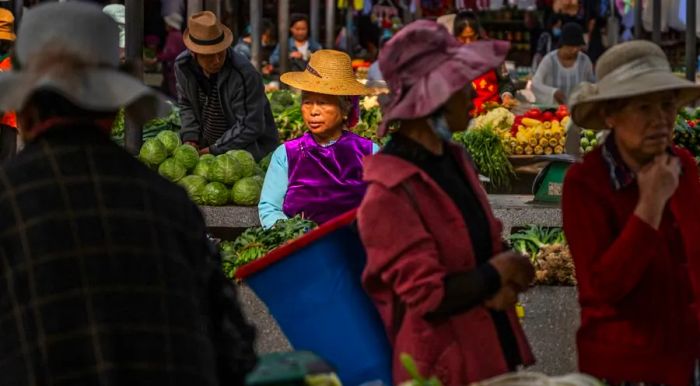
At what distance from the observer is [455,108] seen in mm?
4562

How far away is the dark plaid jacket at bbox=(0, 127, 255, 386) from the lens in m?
3.77

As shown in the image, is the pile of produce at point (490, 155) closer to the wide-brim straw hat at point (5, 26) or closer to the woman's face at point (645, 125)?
the wide-brim straw hat at point (5, 26)

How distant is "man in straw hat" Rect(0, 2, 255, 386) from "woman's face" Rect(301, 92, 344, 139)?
10.9 ft

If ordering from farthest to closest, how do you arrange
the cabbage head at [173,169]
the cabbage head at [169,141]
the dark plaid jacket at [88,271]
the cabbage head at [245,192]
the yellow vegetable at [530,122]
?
the yellow vegetable at [530,122]
the cabbage head at [169,141]
the cabbage head at [173,169]
the cabbage head at [245,192]
the dark plaid jacket at [88,271]

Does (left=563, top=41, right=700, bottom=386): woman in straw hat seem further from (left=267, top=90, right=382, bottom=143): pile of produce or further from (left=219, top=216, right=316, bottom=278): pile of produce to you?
(left=267, top=90, right=382, bottom=143): pile of produce

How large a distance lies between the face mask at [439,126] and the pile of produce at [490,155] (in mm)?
6718

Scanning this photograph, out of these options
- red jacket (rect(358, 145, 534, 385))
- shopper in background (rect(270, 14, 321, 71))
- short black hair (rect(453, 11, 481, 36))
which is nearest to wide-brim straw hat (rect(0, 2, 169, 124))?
red jacket (rect(358, 145, 534, 385))

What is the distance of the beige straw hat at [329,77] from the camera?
7369mm

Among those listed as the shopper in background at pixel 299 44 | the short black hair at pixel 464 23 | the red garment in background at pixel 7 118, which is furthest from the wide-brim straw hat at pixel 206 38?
the shopper in background at pixel 299 44

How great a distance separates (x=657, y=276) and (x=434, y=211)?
75 cm

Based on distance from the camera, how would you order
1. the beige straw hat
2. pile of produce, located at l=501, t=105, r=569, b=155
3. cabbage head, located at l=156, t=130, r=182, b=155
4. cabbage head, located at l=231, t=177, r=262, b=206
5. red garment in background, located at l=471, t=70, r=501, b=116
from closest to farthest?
1. the beige straw hat
2. cabbage head, located at l=231, t=177, r=262, b=206
3. cabbage head, located at l=156, t=130, r=182, b=155
4. pile of produce, located at l=501, t=105, r=569, b=155
5. red garment in background, located at l=471, t=70, r=501, b=116

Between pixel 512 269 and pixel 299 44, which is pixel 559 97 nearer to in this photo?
pixel 299 44

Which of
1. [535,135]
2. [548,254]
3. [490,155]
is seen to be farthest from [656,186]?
[535,135]

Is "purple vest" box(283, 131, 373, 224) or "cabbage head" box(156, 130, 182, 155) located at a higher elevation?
"purple vest" box(283, 131, 373, 224)
